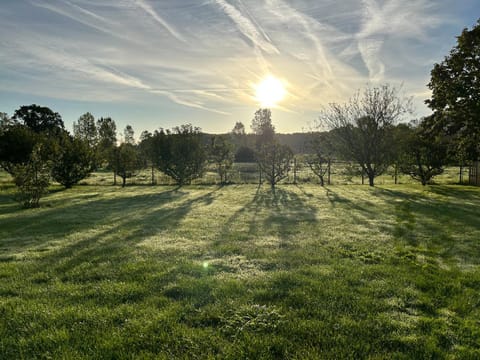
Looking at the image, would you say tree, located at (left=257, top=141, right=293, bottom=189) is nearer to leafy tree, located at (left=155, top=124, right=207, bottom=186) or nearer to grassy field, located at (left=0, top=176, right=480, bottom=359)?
leafy tree, located at (left=155, top=124, right=207, bottom=186)

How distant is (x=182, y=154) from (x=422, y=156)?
19178mm

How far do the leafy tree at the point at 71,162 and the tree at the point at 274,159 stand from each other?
572 inches

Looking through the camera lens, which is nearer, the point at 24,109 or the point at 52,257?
the point at 52,257

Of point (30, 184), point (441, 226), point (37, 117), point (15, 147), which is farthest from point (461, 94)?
point (37, 117)

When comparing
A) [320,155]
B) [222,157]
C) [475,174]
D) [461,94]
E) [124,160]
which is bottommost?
[475,174]

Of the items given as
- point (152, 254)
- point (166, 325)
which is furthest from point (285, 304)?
point (152, 254)

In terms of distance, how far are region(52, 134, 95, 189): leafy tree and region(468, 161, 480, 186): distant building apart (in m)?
31.2

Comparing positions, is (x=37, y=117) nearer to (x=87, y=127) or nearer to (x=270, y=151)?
(x=87, y=127)

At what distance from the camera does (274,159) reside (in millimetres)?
24375

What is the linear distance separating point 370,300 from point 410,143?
22.0 m

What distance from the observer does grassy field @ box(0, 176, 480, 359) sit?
316 centimetres

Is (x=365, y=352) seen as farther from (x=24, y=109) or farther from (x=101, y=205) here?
(x=24, y=109)

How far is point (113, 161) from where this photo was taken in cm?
2494

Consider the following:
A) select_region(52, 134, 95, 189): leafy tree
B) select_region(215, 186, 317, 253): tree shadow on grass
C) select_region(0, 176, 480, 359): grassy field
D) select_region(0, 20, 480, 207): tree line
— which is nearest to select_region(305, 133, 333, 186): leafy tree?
select_region(0, 20, 480, 207): tree line
